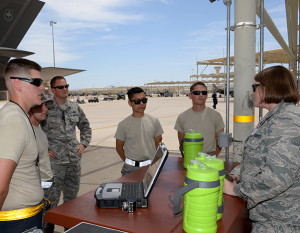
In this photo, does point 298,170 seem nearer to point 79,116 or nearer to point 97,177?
point 79,116

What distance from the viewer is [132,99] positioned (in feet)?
10.8

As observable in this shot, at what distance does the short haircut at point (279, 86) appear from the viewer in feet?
5.78

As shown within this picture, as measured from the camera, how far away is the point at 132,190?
1881 millimetres

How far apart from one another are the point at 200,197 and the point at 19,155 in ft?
3.75

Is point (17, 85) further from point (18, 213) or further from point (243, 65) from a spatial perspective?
point (243, 65)

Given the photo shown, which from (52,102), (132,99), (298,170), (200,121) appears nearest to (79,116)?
(52,102)

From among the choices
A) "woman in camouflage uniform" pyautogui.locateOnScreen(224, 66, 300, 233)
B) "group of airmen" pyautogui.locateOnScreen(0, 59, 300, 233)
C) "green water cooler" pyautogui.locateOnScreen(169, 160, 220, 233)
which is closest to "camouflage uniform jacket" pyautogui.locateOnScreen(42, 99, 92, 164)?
"group of airmen" pyautogui.locateOnScreen(0, 59, 300, 233)

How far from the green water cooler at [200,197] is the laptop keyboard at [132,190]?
494 mm

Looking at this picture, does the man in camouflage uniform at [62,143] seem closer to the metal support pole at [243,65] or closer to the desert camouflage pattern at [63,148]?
the desert camouflage pattern at [63,148]

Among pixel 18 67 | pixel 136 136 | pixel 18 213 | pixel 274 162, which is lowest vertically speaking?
pixel 18 213

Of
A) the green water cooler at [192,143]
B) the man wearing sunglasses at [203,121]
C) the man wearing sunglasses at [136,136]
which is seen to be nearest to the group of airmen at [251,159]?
the green water cooler at [192,143]

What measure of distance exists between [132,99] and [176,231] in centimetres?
212

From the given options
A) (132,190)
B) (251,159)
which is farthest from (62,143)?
(251,159)

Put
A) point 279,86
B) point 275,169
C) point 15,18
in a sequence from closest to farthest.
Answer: point 275,169 < point 279,86 < point 15,18
